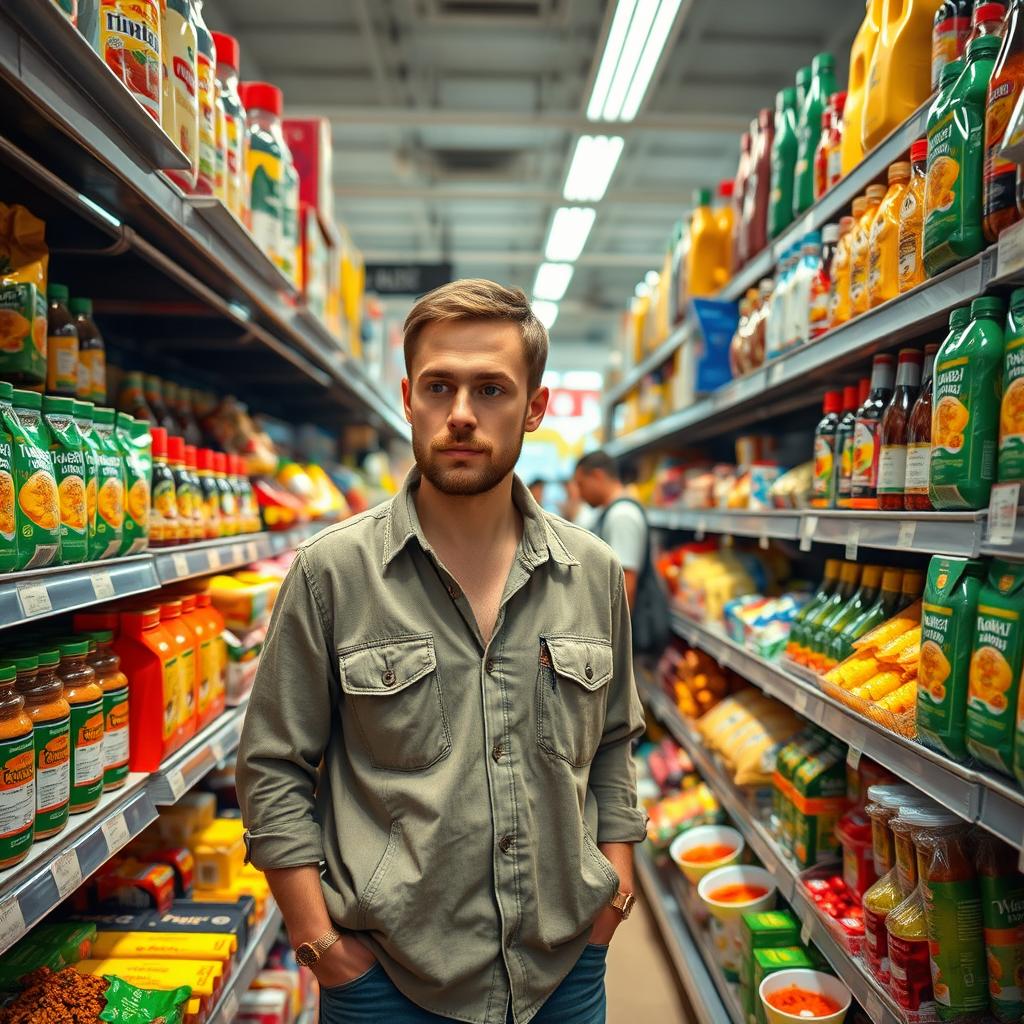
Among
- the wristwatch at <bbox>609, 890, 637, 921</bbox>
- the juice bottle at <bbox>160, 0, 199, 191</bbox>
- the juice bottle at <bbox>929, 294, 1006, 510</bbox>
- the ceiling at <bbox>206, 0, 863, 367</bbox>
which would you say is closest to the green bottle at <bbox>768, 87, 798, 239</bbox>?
the ceiling at <bbox>206, 0, 863, 367</bbox>

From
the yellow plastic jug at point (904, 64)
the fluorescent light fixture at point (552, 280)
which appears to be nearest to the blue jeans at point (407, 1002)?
the yellow plastic jug at point (904, 64)

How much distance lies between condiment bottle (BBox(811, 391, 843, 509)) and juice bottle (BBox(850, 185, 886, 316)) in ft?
0.88

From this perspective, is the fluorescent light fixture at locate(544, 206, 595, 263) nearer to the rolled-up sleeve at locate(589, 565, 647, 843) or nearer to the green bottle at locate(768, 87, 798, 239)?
the green bottle at locate(768, 87, 798, 239)

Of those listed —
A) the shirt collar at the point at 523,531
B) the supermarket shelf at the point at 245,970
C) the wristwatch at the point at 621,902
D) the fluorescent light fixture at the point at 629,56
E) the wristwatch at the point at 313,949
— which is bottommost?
the supermarket shelf at the point at 245,970

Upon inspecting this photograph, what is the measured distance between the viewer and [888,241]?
5.94 ft

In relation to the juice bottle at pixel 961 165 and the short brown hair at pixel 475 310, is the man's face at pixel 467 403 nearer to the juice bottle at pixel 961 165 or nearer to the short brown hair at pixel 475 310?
the short brown hair at pixel 475 310

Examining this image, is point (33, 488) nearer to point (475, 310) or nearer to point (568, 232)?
point (475, 310)

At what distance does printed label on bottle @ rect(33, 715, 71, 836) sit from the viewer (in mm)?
1286

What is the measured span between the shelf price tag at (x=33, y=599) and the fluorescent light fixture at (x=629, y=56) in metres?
3.58

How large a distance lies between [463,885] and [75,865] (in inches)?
23.0

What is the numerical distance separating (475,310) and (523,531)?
0.41 meters

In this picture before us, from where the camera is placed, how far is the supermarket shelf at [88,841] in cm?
115

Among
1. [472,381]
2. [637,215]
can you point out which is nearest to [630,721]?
[472,381]

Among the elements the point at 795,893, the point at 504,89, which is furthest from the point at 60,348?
the point at 504,89
